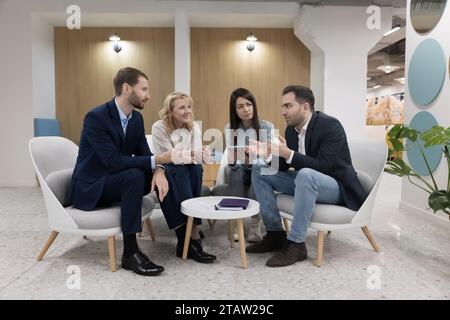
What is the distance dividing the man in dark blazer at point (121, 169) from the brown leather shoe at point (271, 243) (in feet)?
2.48

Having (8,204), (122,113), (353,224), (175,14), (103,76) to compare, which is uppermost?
(175,14)

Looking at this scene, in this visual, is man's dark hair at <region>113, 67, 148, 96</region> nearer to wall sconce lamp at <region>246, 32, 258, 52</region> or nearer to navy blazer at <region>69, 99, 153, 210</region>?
navy blazer at <region>69, 99, 153, 210</region>

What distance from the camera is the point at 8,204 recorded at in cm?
433

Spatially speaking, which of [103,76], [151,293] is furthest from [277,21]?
[151,293]

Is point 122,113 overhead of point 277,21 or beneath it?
beneath

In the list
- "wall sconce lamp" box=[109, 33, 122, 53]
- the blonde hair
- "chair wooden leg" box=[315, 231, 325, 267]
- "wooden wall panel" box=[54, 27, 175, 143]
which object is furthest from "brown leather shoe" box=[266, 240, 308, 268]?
"wall sconce lamp" box=[109, 33, 122, 53]

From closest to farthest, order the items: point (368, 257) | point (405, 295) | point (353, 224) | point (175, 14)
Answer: point (405, 295) → point (353, 224) → point (368, 257) → point (175, 14)

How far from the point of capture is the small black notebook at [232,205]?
2227 millimetres

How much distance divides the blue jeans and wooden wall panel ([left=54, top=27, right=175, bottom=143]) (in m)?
4.28

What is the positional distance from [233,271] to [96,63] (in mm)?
5339

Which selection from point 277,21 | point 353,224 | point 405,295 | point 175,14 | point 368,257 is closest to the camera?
point 405,295

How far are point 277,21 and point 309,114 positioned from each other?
4057mm

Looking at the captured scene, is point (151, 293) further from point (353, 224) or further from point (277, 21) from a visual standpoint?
point (277, 21)
